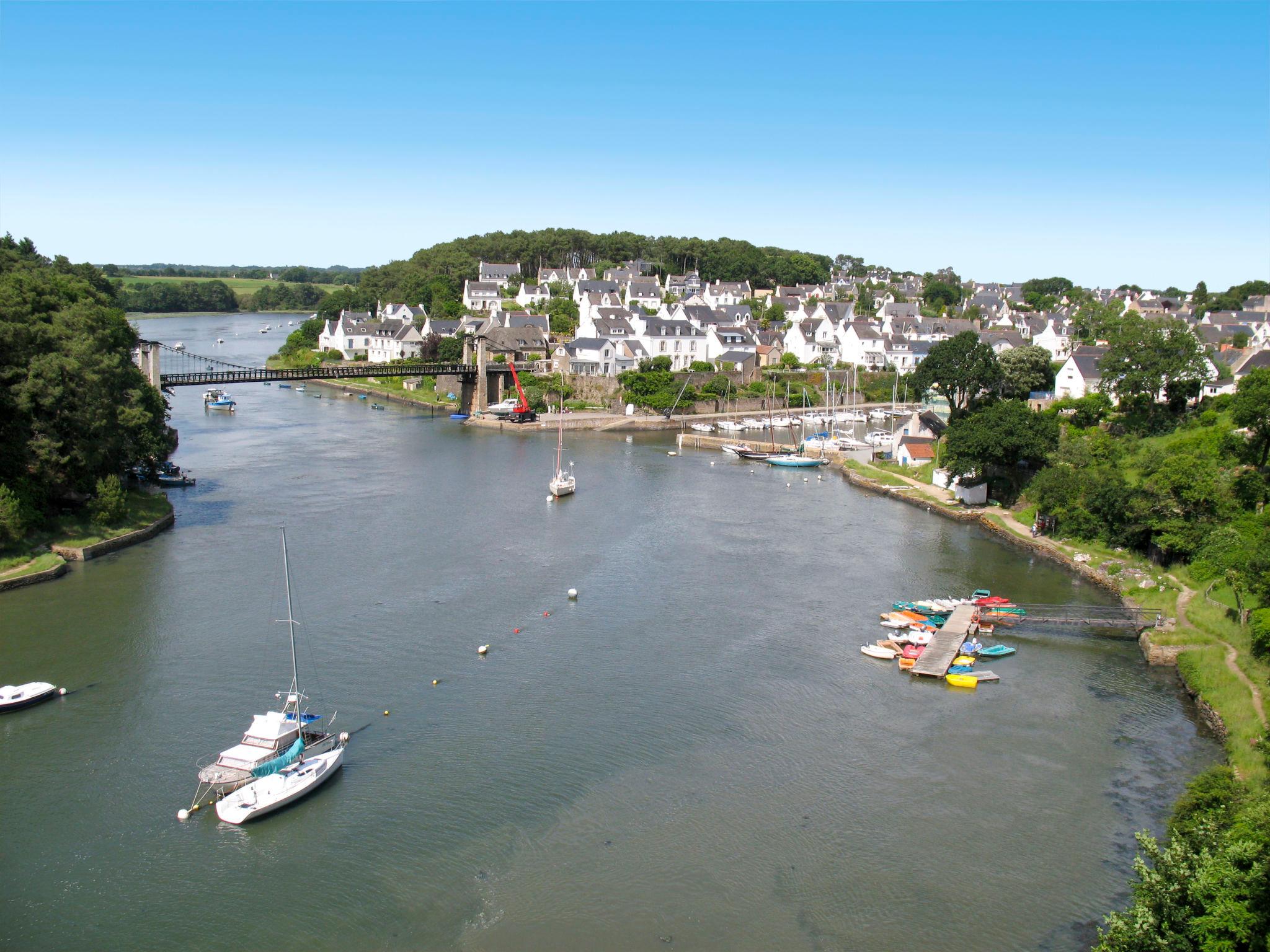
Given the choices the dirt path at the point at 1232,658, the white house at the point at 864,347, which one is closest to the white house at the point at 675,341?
the white house at the point at 864,347

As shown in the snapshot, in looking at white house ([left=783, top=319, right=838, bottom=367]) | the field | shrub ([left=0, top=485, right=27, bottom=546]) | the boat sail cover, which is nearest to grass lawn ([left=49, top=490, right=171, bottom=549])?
shrub ([left=0, top=485, right=27, bottom=546])

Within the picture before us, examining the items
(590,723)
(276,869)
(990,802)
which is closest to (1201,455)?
(990,802)

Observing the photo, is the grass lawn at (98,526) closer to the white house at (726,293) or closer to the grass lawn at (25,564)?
the grass lawn at (25,564)

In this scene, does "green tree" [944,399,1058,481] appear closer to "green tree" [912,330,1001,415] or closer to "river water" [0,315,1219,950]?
"river water" [0,315,1219,950]

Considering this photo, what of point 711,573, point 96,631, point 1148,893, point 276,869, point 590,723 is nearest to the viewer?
point 1148,893

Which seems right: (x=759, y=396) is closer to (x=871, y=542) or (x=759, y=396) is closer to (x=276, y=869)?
(x=871, y=542)

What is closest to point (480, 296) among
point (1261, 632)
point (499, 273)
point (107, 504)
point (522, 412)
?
point (499, 273)
